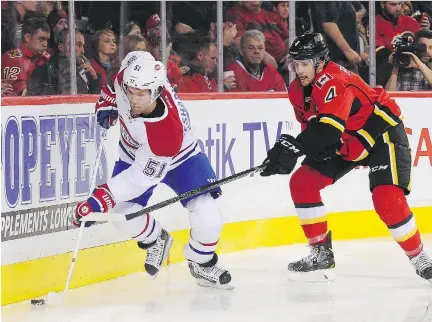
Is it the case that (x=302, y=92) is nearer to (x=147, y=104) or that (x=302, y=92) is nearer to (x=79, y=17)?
(x=147, y=104)

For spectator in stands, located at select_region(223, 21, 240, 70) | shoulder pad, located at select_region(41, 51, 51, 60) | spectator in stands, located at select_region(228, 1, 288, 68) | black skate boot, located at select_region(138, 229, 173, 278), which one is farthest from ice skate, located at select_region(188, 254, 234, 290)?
spectator in stands, located at select_region(228, 1, 288, 68)

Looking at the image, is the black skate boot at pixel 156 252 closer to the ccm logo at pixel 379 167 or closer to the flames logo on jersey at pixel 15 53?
the ccm logo at pixel 379 167

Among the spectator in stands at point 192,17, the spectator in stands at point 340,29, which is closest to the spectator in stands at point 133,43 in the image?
the spectator in stands at point 192,17

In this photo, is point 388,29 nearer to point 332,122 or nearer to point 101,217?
point 332,122

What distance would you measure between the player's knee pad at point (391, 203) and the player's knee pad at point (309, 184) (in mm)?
383

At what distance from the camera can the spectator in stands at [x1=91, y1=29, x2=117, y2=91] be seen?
21.5 ft

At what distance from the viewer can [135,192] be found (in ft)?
17.1

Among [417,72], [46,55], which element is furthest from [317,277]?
[417,72]

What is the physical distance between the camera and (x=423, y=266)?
544 centimetres

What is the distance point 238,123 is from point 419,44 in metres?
2.04

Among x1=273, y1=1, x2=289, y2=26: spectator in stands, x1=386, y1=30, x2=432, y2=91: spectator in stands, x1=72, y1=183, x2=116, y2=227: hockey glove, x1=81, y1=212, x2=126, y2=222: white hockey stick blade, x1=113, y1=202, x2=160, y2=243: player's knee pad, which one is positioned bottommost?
x1=113, y1=202, x2=160, y2=243: player's knee pad

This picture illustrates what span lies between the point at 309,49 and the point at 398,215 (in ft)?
2.79

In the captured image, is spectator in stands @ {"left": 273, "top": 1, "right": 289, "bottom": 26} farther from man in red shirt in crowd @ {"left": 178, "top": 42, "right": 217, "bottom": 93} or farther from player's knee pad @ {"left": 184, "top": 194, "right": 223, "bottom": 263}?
player's knee pad @ {"left": 184, "top": 194, "right": 223, "bottom": 263}

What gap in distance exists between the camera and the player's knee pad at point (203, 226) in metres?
5.31
